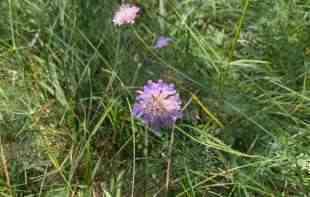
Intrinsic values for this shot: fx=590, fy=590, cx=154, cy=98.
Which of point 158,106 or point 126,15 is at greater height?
point 126,15

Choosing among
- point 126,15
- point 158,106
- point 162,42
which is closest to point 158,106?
point 158,106

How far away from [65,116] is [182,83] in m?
0.30

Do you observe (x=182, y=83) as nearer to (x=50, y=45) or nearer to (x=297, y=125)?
(x=297, y=125)

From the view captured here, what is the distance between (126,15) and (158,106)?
365 millimetres

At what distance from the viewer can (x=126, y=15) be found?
1.58 metres

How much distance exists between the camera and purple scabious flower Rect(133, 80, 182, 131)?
132 centimetres

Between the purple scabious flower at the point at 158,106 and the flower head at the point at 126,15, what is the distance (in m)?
0.29

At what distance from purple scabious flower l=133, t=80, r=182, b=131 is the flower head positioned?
289 millimetres

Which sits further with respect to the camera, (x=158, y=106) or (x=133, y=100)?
(x=133, y=100)

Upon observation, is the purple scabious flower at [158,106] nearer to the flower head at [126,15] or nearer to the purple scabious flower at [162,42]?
the purple scabious flower at [162,42]

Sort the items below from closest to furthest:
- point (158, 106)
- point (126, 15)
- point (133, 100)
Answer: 1. point (158, 106)
2. point (133, 100)
3. point (126, 15)

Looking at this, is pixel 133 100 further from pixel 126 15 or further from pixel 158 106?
pixel 126 15

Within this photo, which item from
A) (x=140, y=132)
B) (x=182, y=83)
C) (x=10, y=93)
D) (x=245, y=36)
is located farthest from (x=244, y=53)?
(x=10, y=93)

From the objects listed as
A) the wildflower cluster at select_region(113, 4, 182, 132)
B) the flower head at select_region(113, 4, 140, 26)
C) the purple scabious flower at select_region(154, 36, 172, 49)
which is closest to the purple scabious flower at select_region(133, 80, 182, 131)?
the wildflower cluster at select_region(113, 4, 182, 132)
